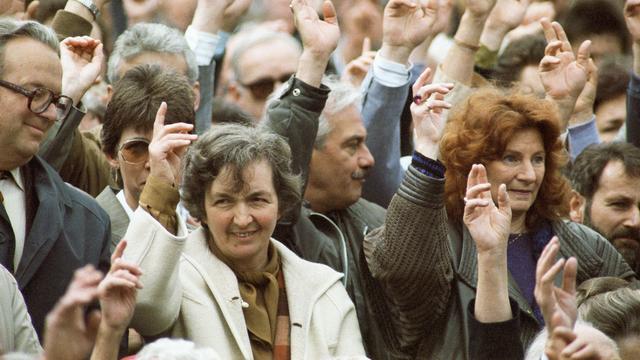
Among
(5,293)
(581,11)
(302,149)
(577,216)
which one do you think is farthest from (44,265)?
(581,11)

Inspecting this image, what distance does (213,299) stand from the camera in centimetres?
513

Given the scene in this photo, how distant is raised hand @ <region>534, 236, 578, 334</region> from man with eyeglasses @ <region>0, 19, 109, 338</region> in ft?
4.72

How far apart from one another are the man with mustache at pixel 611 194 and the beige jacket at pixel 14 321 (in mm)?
3153

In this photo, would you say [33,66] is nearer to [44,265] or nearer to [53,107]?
[53,107]

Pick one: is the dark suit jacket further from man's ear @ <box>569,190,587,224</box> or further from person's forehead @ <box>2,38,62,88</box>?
man's ear @ <box>569,190,587,224</box>

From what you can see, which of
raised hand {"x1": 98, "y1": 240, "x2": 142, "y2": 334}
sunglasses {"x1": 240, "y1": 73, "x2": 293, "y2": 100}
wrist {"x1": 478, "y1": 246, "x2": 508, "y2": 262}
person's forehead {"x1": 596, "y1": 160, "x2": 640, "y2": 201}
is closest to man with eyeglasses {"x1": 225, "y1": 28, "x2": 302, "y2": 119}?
sunglasses {"x1": 240, "y1": 73, "x2": 293, "y2": 100}

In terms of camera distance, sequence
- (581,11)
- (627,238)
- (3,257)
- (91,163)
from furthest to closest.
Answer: (581,11) < (627,238) < (91,163) < (3,257)

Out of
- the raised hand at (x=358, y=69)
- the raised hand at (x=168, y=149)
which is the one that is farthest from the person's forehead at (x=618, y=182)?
the raised hand at (x=168, y=149)

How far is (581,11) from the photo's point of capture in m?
9.42

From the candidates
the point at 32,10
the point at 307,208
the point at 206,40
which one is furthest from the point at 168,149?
the point at 32,10

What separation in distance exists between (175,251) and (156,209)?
187mm

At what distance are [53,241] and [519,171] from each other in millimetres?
1935

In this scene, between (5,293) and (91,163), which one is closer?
(5,293)

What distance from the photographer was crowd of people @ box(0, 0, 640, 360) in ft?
15.9
